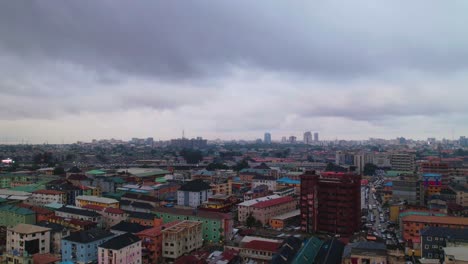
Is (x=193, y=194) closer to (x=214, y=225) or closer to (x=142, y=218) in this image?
(x=142, y=218)

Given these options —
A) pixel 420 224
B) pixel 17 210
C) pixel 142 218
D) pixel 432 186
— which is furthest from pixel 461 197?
pixel 17 210

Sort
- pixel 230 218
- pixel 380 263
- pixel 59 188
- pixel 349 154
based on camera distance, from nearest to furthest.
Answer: pixel 380 263 < pixel 230 218 < pixel 59 188 < pixel 349 154

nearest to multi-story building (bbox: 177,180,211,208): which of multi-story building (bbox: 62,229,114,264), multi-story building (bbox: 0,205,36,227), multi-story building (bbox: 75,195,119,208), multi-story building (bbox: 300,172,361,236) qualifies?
multi-story building (bbox: 75,195,119,208)

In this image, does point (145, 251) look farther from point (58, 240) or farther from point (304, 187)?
point (304, 187)

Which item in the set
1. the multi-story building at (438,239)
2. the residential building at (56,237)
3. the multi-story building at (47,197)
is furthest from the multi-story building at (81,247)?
the multi-story building at (438,239)

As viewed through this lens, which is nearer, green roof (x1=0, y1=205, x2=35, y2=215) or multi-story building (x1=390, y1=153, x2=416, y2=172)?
green roof (x1=0, y1=205, x2=35, y2=215)

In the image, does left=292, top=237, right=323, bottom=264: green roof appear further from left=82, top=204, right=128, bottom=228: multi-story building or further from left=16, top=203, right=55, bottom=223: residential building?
left=16, top=203, right=55, bottom=223: residential building

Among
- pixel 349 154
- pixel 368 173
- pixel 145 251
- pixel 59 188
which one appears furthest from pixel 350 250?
pixel 349 154
